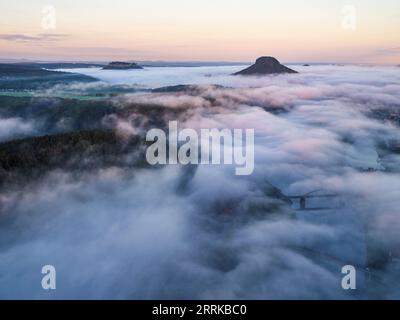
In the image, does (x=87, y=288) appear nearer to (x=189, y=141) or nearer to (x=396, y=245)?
(x=396, y=245)

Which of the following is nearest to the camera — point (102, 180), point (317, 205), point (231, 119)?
point (317, 205)

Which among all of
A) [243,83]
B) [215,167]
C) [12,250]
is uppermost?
[243,83]

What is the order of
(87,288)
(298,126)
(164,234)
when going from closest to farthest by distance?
(87,288) → (164,234) → (298,126)

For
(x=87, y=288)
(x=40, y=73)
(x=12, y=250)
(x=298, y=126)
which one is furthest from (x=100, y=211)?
(x=298, y=126)

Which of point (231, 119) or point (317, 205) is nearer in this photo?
point (317, 205)

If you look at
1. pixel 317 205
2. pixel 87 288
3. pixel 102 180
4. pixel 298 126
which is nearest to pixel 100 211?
pixel 102 180

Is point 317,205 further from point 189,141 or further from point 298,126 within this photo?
point 298,126

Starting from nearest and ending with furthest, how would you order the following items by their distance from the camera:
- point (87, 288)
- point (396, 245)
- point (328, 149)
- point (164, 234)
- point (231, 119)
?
point (396, 245), point (87, 288), point (164, 234), point (328, 149), point (231, 119)
